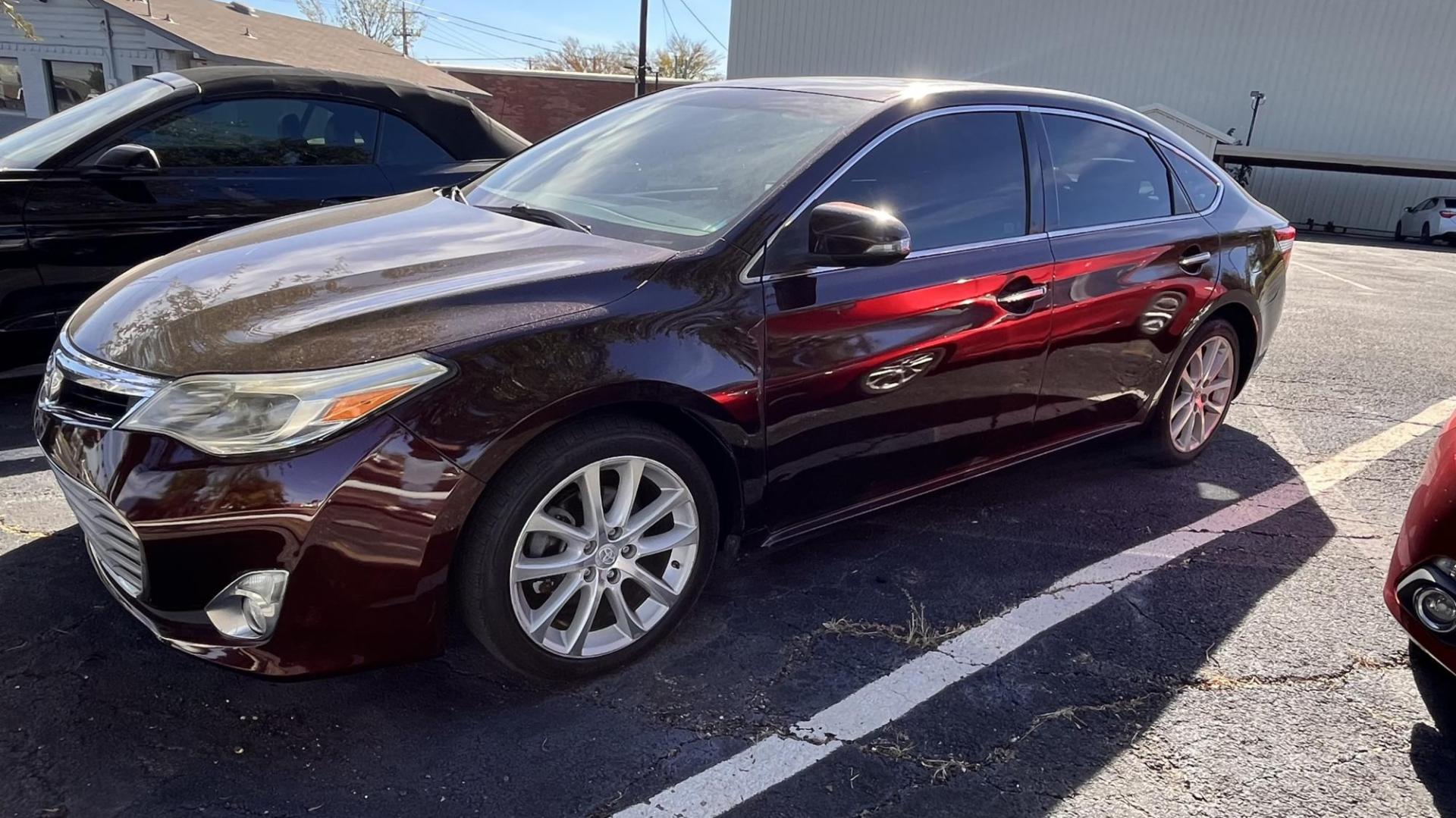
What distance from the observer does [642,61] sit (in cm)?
2706

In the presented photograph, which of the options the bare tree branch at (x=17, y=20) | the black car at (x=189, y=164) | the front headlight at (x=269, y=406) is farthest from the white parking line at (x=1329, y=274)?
the bare tree branch at (x=17, y=20)

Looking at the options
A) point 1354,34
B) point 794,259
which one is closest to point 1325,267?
point 794,259

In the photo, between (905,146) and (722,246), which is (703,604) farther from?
(905,146)

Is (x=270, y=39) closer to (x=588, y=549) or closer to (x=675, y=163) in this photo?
(x=675, y=163)

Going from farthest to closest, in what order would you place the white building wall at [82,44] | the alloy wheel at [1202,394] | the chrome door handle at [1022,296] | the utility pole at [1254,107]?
the utility pole at [1254,107]
the white building wall at [82,44]
the alloy wheel at [1202,394]
the chrome door handle at [1022,296]

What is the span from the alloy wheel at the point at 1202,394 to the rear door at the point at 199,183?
4.16 meters

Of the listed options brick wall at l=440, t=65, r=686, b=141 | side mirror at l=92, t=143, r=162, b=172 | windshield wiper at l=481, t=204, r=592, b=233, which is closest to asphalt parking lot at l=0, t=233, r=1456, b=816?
windshield wiper at l=481, t=204, r=592, b=233

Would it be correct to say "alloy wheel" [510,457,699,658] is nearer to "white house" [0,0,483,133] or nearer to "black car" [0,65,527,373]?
"black car" [0,65,527,373]

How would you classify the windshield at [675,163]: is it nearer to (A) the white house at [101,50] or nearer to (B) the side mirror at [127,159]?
(B) the side mirror at [127,159]

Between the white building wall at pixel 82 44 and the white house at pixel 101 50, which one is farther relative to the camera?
the white building wall at pixel 82 44

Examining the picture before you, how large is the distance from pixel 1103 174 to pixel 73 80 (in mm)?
21238

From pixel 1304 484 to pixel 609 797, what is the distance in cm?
367

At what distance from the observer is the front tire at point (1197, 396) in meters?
4.11

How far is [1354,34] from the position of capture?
26.3 m
